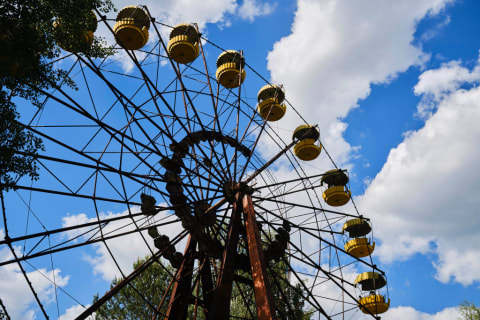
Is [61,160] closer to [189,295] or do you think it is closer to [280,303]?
[189,295]

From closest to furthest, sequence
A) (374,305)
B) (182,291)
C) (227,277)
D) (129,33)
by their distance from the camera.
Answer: (227,277) → (129,33) → (182,291) → (374,305)

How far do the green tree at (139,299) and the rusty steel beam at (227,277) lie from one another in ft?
38.2

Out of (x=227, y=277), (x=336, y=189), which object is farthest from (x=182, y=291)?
(x=336, y=189)

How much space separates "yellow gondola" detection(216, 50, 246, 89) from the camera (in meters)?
16.0

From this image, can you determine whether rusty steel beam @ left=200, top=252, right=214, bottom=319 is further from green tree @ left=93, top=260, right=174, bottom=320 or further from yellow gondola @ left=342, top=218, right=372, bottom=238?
green tree @ left=93, top=260, right=174, bottom=320

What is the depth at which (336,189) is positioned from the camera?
53.8 feet

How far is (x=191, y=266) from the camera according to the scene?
13.1m

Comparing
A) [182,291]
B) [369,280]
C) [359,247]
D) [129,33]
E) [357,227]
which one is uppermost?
[129,33]

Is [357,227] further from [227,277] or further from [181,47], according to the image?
[181,47]

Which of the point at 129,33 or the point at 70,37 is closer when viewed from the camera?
the point at 70,37

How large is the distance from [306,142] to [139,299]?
1450cm

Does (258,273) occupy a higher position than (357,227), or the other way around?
(357,227)

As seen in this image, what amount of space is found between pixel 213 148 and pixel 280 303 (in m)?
12.1

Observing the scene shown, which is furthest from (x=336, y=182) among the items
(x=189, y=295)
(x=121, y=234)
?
(x=121, y=234)
